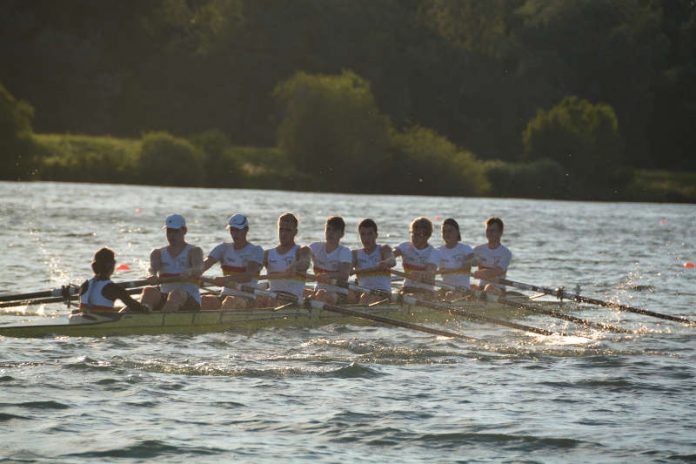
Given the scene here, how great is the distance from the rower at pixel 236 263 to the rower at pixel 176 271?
413 mm

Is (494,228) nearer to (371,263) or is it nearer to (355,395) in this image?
(371,263)

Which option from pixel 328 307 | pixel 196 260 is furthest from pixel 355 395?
pixel 196 260

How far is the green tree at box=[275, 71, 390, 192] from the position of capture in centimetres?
6875

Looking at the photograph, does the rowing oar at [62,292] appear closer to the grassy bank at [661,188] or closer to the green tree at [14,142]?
the green tree at [14,142]

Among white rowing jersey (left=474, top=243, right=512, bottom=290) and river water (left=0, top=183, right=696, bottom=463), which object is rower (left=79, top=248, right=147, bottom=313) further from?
white rowing jersey (left=474, top=243, right=512, bottom=290)

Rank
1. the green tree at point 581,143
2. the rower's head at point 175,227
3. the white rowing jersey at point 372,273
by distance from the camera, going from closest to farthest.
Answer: the rower's head at point 175,227 < the white rowing jersey at point 372,273 < the green tree at point 581,143

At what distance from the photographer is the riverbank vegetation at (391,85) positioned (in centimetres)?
6994

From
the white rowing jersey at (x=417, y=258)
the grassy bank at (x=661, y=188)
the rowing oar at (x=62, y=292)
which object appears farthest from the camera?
the grassy bank at (x=661, y=188)

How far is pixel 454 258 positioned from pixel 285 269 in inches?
115

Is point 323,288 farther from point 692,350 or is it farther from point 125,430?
point 125,430

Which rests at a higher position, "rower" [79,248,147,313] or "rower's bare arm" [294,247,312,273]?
"rower's bare arm" [294,247,312,273]

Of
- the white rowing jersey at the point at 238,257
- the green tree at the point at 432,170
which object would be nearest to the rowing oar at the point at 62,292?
the white rowing jersey at the point at 238,257

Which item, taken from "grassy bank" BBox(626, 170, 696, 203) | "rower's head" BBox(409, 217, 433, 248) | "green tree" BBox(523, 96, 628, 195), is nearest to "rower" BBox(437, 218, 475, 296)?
"rower's head" BBox(409, 217, 433, 248)

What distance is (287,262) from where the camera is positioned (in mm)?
17438
